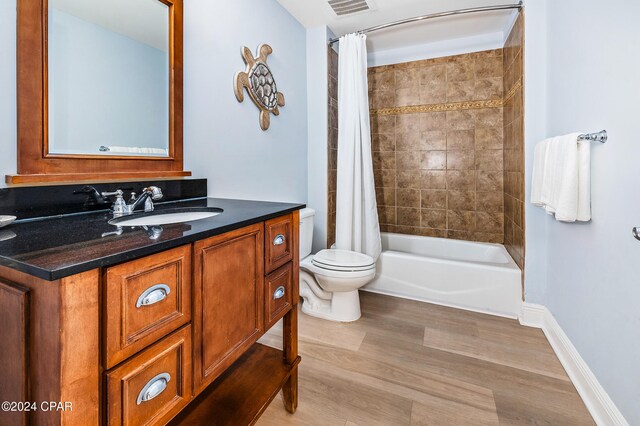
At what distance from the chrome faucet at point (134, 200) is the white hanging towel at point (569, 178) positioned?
1792 millimetres

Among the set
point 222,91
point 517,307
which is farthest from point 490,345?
point 222,91

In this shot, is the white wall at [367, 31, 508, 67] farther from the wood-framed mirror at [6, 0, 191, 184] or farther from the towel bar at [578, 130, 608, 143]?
Result: the wood-framed mirror at [6, 0, 191, 184]

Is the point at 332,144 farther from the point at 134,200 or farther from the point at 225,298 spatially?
the point at 225,298

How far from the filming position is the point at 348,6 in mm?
2344

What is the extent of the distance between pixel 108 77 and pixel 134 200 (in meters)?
0.47

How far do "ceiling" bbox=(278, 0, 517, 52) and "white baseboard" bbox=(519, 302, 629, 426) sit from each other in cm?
216

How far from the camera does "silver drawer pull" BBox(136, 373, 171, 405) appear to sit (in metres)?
0.71

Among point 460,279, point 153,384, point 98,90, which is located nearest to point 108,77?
point 98,90

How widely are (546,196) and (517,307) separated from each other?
0.90m

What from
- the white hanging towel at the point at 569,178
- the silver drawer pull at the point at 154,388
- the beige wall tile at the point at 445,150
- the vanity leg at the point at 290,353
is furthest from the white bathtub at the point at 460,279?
the silver drawer pull at the point at 154,388

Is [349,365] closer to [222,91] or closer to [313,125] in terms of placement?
[222,91]

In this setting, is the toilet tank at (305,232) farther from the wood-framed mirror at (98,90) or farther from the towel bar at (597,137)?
the towel bar at (597,137)

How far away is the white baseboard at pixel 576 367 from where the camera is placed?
1.27m

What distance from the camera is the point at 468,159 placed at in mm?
3008
